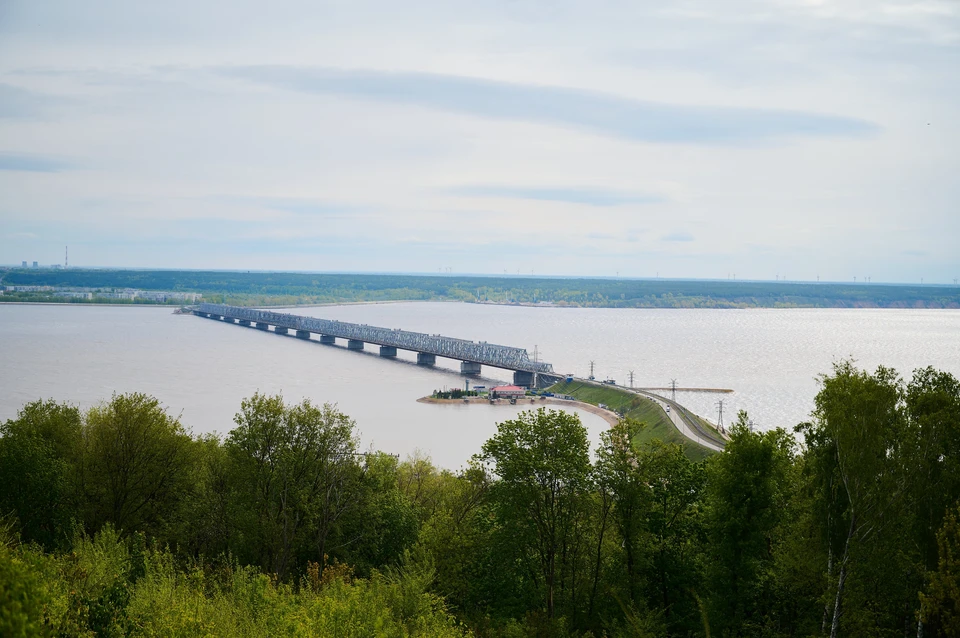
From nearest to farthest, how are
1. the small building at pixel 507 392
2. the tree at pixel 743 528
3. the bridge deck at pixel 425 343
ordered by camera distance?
the tree at pixel 743 528 < the small building at pixel 507 392 < the bridge deck at pixel 425 343

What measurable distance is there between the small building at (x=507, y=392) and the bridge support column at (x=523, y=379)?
5.36 meters

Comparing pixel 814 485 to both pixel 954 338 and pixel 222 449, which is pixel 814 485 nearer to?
pixel 222 449

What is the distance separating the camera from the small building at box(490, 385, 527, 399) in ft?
258

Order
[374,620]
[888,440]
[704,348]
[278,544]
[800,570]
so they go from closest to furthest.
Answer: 1. [374,620]
2. [888,440]
3. [800,570]
4. [278,544]
5. [704,348]

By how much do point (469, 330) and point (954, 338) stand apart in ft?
275

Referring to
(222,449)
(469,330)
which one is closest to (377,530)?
(222,449)

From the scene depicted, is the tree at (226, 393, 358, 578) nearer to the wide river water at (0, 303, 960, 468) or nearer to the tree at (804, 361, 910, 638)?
the tree at (804, 361, 910, 638)

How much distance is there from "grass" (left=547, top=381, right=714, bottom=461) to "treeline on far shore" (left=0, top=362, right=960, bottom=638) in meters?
27.7

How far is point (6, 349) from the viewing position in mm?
96875

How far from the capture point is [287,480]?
21656 mm

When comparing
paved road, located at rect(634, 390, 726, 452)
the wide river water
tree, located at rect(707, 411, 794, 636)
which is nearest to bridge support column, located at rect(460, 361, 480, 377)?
the wide river water

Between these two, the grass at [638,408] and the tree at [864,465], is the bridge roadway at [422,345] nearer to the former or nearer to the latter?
the grass at [638,408]

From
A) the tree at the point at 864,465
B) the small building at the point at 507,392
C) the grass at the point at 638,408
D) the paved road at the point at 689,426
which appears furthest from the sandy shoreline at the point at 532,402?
the tree at the point at 864,465

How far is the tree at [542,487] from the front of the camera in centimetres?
1772
